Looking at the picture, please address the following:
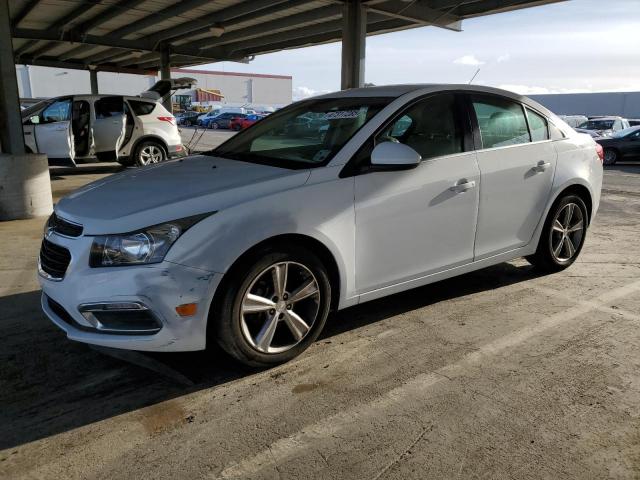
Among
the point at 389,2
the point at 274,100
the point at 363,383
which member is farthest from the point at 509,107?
the point at 274,100

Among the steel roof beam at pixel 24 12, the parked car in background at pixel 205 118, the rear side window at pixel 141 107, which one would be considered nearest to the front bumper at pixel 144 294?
the rear side window at pixel 141 107

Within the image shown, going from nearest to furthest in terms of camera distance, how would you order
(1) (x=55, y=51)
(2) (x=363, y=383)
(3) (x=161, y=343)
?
(3) (x=161, y=343) → (2) (x=363, y=383) → (1) (x=55, y=51)

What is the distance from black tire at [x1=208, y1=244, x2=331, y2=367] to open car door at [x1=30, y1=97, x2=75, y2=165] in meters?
9.24

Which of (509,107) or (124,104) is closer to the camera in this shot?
(509,107)

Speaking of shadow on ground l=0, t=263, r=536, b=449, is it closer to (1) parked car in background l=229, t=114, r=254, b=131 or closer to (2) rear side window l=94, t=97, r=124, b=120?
(2) rear side window l=94, t=97, r=124, b=120

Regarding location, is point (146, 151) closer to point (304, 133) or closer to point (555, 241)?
point (304, 133)

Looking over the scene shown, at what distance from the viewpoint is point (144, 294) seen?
2.69m

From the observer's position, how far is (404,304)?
13.7ft

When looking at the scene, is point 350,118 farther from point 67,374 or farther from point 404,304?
point 67,374

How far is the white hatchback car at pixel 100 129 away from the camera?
10773 millimetres

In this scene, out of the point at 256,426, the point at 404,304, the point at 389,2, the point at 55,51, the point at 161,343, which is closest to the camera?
the point at 256,426

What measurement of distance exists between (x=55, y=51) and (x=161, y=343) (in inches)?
893

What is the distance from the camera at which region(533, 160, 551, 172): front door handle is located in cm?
427

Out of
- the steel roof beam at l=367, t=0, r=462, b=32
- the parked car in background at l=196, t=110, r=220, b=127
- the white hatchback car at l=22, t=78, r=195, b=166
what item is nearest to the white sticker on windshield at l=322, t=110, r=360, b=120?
the white hatchback car at l=22, t=78, r=195, b=166
